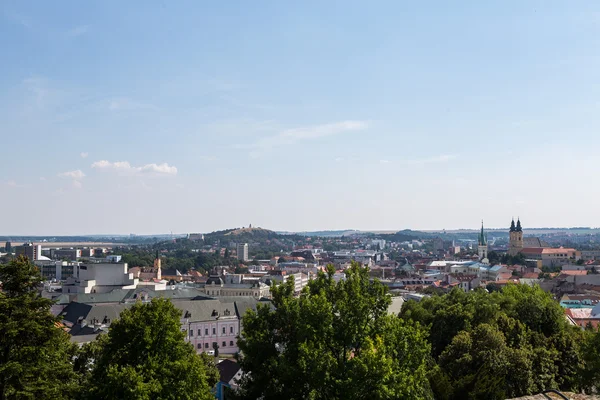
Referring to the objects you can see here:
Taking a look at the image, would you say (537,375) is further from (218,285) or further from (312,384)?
(218,285)

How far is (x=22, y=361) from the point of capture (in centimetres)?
Answer: 2383

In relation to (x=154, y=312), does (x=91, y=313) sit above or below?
below

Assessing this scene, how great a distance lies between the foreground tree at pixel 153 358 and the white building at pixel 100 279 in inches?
2524

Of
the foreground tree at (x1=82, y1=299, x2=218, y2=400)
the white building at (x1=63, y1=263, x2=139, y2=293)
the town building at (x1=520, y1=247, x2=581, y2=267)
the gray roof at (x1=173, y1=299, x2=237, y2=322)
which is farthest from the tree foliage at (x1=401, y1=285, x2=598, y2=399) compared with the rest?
the town building at (x1=520, y1=247, x2=581, y2=267)

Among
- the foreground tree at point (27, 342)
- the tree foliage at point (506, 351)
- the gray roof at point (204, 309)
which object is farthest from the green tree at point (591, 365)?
the gray roof at point (204, 309)

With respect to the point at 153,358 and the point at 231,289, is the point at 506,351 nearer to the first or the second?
the point at 153,358

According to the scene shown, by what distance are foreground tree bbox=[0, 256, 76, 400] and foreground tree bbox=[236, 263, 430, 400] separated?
6.97m

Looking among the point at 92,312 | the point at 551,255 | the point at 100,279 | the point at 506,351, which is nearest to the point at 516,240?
the point at 551,255

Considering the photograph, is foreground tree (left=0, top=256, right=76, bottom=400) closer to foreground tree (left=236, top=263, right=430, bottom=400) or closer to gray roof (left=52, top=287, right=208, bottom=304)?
foreground tree (left=236, top=263, right=430, bottom=400)

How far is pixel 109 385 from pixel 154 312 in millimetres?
3263

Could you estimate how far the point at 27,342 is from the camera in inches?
953

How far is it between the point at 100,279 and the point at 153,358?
69.2m

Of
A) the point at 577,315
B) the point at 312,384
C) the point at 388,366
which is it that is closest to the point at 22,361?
the point at 312,384

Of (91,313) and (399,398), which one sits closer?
(399,398)
